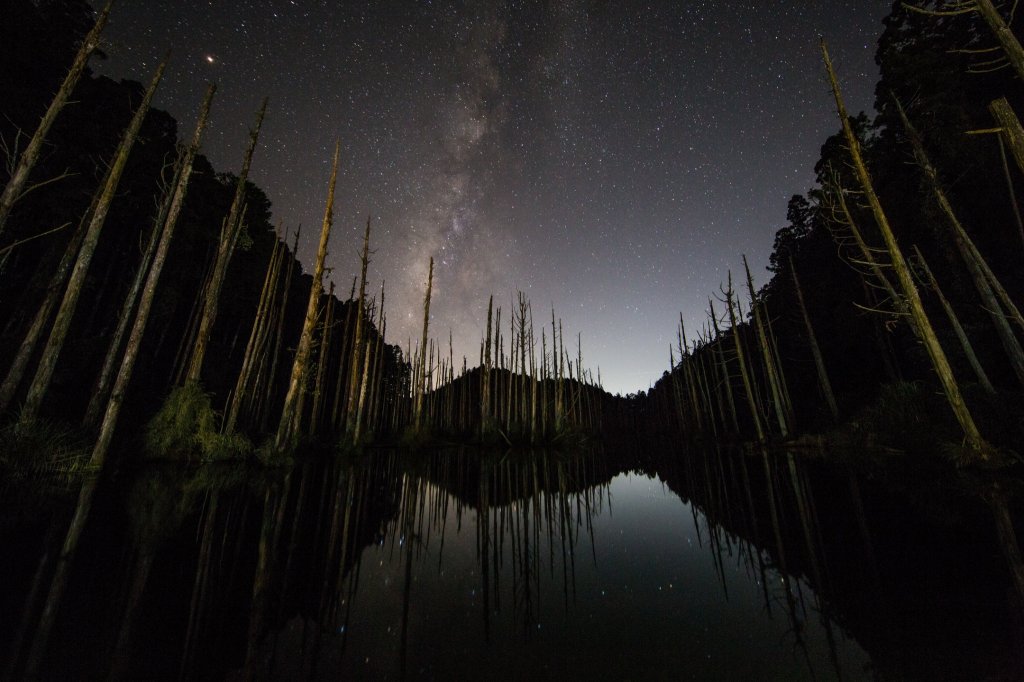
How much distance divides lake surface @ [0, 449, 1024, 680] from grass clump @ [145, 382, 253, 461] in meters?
3.71

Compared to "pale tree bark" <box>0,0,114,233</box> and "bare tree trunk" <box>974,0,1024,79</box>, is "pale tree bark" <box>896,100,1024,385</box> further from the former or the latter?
"pale tree bark" <box>0,0,114,233</box>

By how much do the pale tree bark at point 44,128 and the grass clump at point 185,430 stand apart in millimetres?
4461

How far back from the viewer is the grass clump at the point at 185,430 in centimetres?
877

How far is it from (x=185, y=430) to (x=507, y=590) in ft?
32.8

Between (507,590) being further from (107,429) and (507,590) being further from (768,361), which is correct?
(768,361)

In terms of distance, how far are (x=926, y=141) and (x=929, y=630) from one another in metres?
18.7

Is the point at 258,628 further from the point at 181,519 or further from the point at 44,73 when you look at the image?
the point at 44,73

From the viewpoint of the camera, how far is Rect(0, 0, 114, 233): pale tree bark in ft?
19.6

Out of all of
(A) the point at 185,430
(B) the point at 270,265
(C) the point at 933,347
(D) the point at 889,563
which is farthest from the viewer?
(B) the point at 270,265

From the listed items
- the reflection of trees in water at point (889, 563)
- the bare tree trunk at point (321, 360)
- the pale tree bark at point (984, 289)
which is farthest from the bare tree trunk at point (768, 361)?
the bare tree trunk at point (321, 360)

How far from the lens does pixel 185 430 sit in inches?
350

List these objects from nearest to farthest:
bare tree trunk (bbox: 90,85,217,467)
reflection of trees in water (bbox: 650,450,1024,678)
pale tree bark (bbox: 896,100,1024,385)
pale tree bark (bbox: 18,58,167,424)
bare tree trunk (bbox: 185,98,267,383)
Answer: reflection of trees in water (bbox: 650,450,1024,678) < pale tree bark (bbox: 18,58,167,424) < bare tree trunk (bbox: 90,85,217,467) < pale tree bark (bbox: 896,100,1024,385) < bare tree trunk (bbox: 185,98,267,383)

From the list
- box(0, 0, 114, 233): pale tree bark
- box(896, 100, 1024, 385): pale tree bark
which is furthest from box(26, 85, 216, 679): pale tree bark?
box(896, 100, 1024, 385): pale tree bark

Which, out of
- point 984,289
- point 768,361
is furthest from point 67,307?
point 768,361
